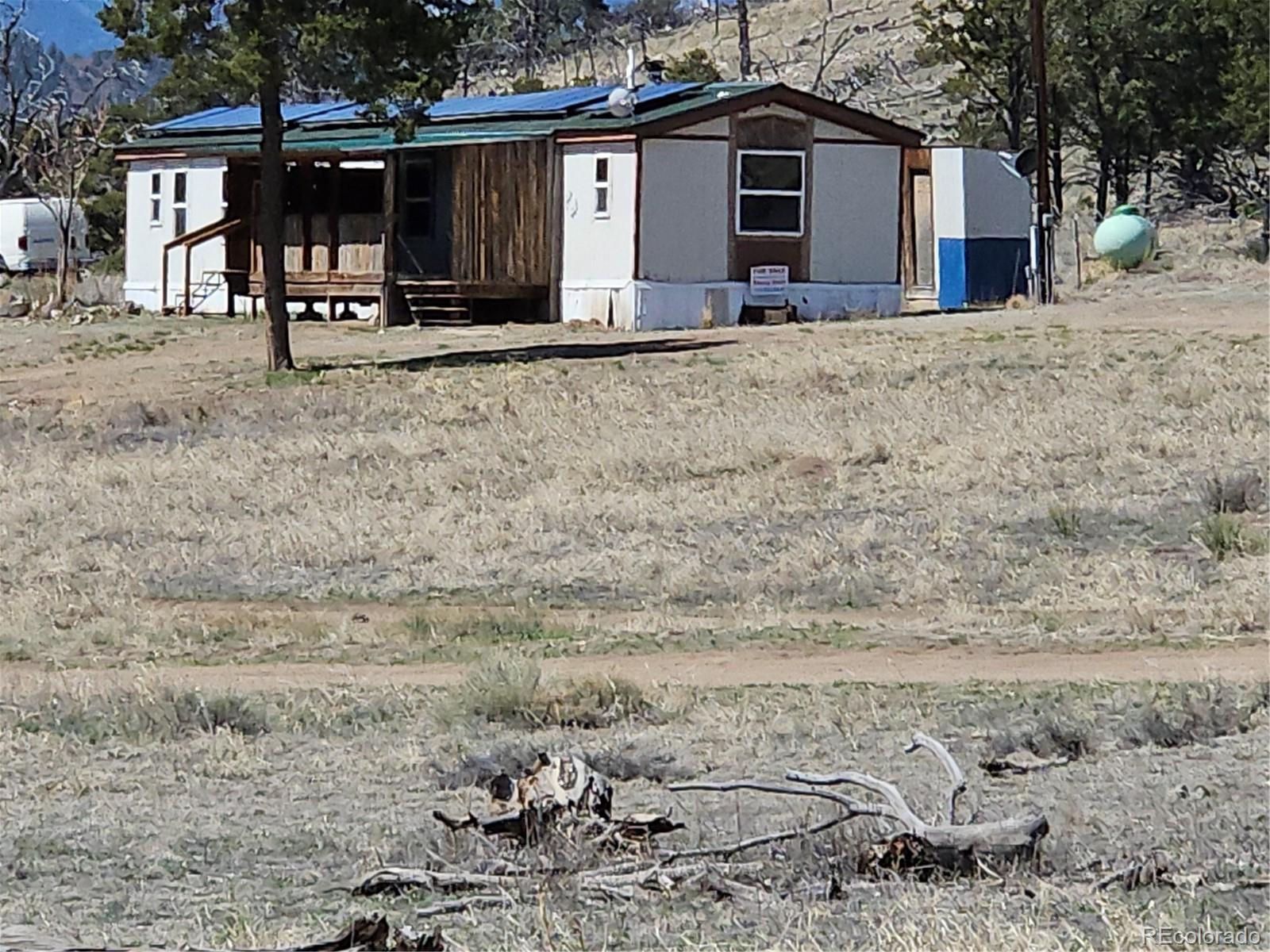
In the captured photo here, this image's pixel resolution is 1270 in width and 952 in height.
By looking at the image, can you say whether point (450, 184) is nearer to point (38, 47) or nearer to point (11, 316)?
point (11, 316)

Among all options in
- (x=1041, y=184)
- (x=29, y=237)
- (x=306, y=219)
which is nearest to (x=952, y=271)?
(x=1041, y=184)

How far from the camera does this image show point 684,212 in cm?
2884

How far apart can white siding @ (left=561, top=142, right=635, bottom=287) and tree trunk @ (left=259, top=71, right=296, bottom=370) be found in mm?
5537

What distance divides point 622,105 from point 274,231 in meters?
6.34

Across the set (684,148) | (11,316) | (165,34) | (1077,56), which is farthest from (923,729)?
(1077,56)

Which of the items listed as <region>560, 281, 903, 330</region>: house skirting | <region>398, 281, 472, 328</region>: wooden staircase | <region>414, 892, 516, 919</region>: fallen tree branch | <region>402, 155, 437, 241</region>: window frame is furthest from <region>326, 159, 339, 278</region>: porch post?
<region>414, 892, 516, 919</region>: fallen tree branch

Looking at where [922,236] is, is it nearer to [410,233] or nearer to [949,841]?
[410,233]

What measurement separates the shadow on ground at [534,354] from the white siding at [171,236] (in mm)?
9334

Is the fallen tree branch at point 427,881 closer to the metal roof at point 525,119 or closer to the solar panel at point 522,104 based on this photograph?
the metal roof at point 525,119

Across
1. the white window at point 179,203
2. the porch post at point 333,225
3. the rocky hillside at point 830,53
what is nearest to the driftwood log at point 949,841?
the porch post at point 333,225

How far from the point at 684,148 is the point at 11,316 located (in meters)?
12.6

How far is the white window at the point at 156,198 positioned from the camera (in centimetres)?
3550

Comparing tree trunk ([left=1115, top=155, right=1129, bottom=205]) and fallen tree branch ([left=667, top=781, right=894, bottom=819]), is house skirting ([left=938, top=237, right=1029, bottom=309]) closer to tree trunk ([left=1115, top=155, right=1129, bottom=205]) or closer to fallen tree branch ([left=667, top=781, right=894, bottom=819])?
tree trunk ([left=1115, top=155, right=1129, bottom=205])

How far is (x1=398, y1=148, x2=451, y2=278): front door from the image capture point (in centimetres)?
3100
